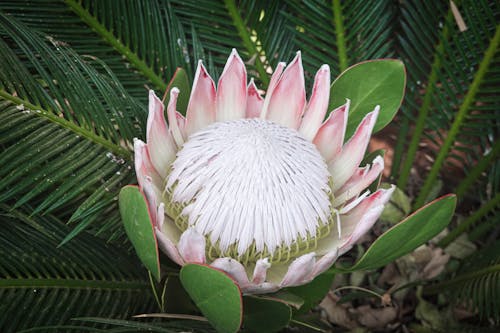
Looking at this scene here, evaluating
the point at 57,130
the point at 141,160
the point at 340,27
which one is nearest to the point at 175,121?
the point at 141,160

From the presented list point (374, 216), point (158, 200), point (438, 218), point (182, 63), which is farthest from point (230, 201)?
point (182, 63)

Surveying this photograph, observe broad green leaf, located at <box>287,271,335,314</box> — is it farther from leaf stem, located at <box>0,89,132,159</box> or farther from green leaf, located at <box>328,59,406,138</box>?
leaf stem, located at <box>0,89,132,159</box>

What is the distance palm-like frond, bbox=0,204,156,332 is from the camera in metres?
1.27

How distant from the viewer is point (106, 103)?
1.57 m

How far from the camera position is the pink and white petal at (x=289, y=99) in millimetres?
1386

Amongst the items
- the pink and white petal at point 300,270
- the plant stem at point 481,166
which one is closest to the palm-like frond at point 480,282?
the plant stem at point 481,166

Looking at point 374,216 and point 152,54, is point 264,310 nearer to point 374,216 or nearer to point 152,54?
point 374,216

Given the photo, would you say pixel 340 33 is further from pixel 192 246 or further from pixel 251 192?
pixel 192 246

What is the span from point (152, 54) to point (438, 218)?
39.4 inches

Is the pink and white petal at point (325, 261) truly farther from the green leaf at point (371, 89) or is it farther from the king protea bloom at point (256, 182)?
the green leaf at point (371, 89)

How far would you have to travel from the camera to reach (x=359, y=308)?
1.99 m

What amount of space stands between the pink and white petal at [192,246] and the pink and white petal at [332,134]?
1.50 ft

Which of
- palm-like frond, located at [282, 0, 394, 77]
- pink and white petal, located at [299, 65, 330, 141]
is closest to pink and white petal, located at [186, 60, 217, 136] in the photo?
pink and white petal, located at [299, 65, 330, 141]

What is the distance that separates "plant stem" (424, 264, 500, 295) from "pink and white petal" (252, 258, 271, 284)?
80 centimetres
